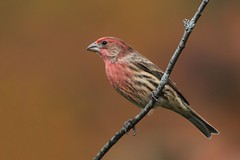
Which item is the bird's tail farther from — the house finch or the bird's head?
the bird's head

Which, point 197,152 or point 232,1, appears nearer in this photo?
point 197,152

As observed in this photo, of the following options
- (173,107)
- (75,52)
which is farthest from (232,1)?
(173,107)

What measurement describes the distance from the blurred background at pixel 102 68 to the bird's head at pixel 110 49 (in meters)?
4.81

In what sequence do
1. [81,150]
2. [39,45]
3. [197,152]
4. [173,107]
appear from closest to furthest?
[173,107], [197,152], [81,150], [39,45]

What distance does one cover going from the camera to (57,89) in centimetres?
1496

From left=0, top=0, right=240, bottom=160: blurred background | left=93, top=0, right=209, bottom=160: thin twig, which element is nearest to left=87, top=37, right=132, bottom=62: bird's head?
left=93, top=0, right=209, bottom=160: thin twig

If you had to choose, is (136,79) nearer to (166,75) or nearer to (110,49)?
(110,49)

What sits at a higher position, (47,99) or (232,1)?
(232,1)

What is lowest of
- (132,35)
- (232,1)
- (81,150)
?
(81,150)

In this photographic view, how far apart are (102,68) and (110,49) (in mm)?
5825

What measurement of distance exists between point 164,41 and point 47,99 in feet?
7.72

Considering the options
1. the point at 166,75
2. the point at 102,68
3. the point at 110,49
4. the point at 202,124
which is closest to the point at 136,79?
the point at 110,49

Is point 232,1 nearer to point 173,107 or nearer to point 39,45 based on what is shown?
point 39,45

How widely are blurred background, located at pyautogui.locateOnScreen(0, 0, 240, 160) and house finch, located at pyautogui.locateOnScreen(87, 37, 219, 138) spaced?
483 centimetres
